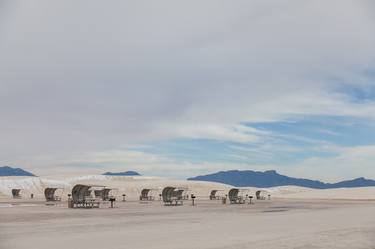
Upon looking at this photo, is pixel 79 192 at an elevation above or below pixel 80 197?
above

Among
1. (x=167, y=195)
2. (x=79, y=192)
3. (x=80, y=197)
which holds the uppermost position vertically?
(x=79, y=192)

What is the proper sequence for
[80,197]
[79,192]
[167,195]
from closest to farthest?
[80,197] → [79,192] → [167,195]

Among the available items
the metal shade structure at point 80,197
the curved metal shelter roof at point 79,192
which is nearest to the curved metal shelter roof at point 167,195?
the metal shade structure at point 80,197

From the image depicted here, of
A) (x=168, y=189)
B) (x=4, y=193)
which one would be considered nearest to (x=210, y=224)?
(x=168, y=189)

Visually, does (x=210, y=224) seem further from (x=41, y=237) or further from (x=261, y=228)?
(x=41, y=237)

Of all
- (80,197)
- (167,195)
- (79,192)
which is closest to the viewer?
(80,197)

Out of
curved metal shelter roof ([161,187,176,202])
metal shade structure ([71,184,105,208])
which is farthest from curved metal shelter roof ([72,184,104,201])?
curved metal shelter roof ([161,187,176,202])

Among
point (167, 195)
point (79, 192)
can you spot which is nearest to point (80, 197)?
point (79, 192)

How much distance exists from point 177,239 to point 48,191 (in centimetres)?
3627

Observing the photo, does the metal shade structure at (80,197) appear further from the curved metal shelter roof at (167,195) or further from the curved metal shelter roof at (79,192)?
the curved metal shelter roof at (167,195)

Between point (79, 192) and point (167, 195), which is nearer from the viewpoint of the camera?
point (79, 192)

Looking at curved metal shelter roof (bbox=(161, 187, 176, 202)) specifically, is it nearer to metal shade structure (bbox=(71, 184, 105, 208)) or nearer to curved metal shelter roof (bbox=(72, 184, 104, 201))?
metal shade structure (bbox=(71, 184, 105, 208))

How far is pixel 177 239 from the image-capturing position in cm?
1488

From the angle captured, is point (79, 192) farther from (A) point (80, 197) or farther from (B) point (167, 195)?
(B) point (167, 195)
